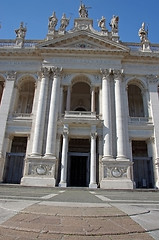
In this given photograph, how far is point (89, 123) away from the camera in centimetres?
1769

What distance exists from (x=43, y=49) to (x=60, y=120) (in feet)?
28.6

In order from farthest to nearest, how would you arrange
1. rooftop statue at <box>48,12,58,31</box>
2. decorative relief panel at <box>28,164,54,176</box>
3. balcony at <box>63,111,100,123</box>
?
rooftop statue at <box>48,12,58,31</box> < balcony at <box>63,111,100,123</box> < decorative relief panel at <box>28,164,54,176</box>

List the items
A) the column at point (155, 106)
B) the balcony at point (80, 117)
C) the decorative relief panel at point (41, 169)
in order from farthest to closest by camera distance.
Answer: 1. the balcony at point (80, 117)
2. the column at point (155, 106)
3. the decorative relief panel at point (41, 169)

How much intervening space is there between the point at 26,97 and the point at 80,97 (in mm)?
7090

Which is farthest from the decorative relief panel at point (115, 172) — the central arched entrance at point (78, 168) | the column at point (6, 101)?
the column at point (6, 101)

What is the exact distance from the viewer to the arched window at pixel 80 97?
23406mm

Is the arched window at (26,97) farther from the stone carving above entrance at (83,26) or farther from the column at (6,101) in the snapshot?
the stone carving above entrance at (83,26)

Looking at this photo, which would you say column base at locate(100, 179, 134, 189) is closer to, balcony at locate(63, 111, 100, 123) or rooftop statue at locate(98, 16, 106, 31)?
balcony at locate(63, 111, 100, 123)

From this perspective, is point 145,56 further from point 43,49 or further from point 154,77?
point 43,49

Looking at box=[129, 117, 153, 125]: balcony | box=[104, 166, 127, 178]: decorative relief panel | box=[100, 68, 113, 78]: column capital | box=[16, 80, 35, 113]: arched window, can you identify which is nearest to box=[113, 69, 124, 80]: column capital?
box=[100, 68, 113, 78]: column capital

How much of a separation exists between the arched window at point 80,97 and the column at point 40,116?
4727 mm

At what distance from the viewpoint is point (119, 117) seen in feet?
59.9

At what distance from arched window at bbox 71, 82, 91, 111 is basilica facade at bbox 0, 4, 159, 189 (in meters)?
0.13

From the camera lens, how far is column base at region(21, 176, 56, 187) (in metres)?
15.6
